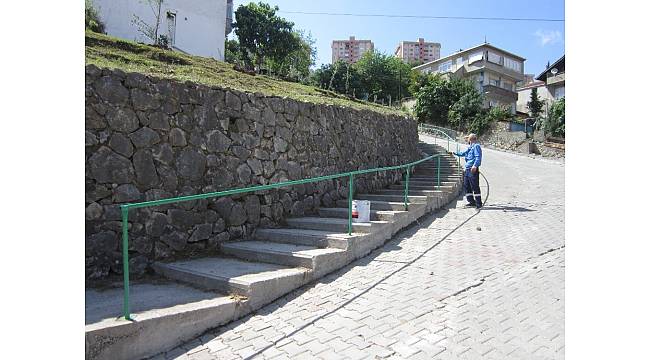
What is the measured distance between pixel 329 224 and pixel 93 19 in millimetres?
15073

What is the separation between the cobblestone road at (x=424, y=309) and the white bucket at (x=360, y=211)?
1.82 ft

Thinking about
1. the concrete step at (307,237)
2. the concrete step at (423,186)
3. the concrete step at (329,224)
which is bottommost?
the concrete step at (307,237)

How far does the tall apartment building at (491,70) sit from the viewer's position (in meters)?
45.1

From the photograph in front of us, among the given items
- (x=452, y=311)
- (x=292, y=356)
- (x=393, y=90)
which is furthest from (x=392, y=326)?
(x=393, y=90)

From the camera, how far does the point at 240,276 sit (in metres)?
4.26

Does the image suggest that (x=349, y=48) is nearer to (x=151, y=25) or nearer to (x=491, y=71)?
(x=491, y=71)

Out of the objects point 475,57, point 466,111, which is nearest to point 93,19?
point 466,111

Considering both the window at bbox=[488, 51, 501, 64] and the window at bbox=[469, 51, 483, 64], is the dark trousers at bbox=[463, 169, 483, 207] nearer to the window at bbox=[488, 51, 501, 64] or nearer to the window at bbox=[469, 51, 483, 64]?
the window at bbox=[469, 51, 483, 64]

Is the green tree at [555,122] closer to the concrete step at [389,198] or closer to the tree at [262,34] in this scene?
the tree at [262,34]

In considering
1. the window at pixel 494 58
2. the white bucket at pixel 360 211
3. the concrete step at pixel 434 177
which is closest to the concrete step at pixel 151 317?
the white bucket at pixel 360 211

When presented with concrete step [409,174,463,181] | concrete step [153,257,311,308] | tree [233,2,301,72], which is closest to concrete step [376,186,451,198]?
concrete step [409,174,463,181]

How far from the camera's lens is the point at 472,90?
3064 centimetres

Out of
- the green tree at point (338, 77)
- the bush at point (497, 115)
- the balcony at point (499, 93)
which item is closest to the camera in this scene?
the bush at point (497, 115)

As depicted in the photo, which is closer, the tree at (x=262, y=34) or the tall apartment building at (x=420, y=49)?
the tree at (x=262, y=34)
